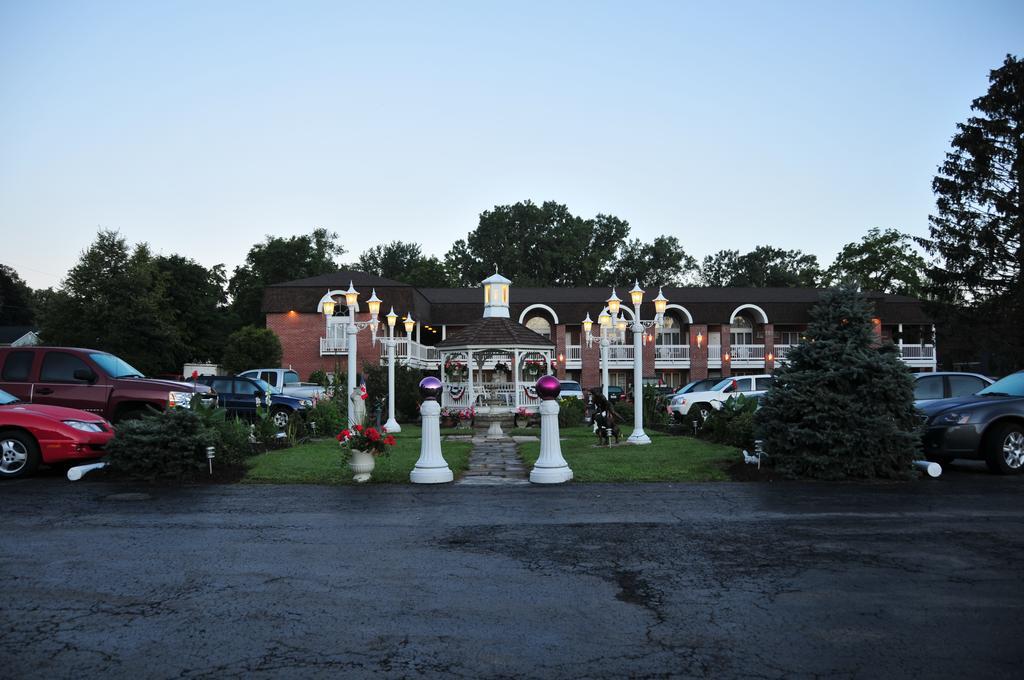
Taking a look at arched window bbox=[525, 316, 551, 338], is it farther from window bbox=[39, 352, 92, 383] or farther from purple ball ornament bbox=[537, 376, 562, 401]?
purple ball ornament bbox=[537, 376, 562, 401]

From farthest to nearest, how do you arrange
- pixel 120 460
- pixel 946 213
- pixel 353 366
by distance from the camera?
1. pixel 946 213
2. pixel 353 366
3. pixel 120 460

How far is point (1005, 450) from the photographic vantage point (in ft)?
36.8

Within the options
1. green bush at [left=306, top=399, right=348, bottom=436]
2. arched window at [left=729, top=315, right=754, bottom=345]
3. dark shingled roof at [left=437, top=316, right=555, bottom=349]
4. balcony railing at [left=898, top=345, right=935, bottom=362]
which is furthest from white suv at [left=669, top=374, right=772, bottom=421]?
balcony railing at [left=898, top=345, right=935, bottom=362]

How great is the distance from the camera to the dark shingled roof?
79.7ft

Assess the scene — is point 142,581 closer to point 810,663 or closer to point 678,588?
point 678,588

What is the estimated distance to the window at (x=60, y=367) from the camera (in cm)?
1335

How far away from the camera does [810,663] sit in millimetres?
3832

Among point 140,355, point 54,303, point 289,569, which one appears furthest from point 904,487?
point 54,303

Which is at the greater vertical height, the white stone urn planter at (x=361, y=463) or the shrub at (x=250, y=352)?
Answer: the shrub at (x=250, y=352)

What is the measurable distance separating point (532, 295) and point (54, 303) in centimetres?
2857

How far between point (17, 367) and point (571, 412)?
16327 millimetres

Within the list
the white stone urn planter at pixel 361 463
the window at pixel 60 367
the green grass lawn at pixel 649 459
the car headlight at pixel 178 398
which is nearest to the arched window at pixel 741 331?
the green grass lawn at pixel 649 459

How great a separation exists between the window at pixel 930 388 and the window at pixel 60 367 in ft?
51.6

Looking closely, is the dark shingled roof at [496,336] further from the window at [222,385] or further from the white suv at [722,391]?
the window at [222,385]
